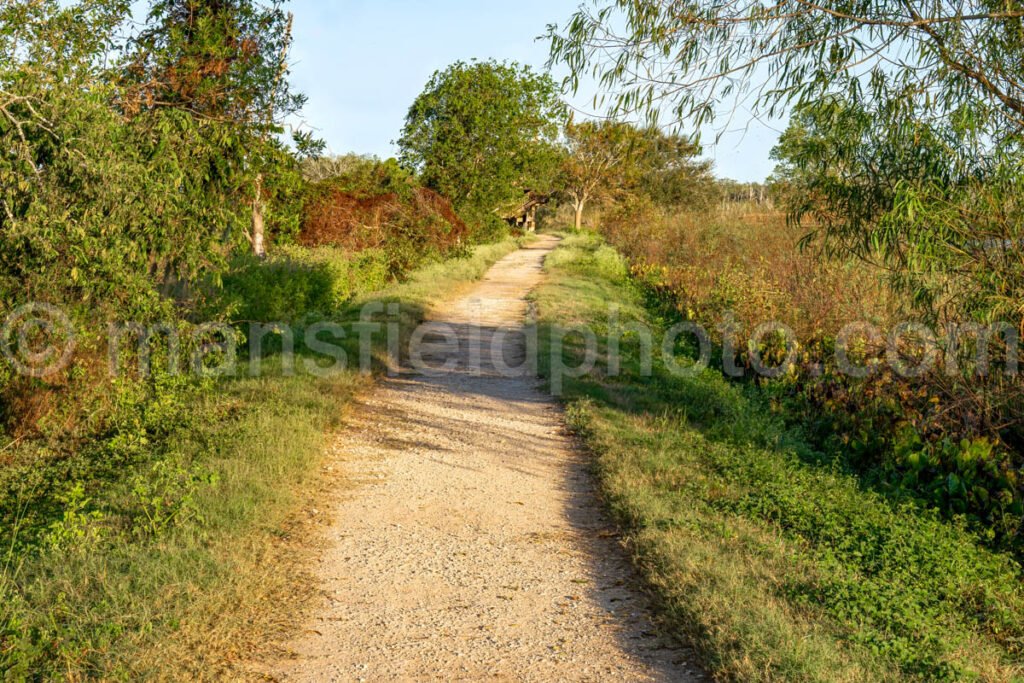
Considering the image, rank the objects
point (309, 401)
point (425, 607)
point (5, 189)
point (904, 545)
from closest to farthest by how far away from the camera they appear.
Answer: point (425, 607) → point (904, 545) → point (5, 189) → point (309, 401)

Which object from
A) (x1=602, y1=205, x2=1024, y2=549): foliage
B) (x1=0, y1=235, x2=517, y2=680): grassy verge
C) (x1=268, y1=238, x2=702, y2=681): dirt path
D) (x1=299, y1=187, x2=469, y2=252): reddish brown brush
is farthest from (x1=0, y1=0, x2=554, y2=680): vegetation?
(x1=299, y1=187, x2=469, y2=252): reddish brown brush

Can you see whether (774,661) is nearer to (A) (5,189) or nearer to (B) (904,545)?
(B) (904,545)

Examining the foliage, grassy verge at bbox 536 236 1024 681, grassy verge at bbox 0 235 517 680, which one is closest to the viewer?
grassy verge at bbox 0 235 517 680

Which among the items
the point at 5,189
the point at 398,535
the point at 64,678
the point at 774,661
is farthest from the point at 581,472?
the point at 5,189

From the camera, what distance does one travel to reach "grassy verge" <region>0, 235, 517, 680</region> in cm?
390

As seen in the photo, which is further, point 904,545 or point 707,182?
point 707,182

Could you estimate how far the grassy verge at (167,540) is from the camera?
12.8ft

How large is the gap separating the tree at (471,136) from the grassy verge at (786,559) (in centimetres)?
2730

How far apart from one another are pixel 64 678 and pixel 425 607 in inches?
69.3

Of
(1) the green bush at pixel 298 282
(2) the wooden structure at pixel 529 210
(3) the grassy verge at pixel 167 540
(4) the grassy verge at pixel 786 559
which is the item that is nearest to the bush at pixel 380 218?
(1) the green bush at pixel 298 282

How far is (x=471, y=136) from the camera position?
36062 mm

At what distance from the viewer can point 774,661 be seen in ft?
12.9

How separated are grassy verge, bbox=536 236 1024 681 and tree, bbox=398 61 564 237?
89.6ft

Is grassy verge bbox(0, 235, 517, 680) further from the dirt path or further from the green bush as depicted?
the green bush
